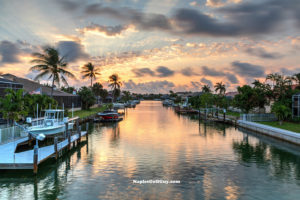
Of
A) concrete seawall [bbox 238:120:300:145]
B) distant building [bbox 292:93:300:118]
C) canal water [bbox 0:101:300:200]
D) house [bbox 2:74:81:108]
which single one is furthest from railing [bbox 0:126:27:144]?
distant building [bbox 292:93:300:118]

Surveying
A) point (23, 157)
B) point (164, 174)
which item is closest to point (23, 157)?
point (23, 157)

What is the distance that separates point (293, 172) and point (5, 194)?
77.0ft

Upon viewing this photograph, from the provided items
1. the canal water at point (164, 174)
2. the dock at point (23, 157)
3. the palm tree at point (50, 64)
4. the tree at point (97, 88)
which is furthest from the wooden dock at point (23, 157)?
the tree at point (97, 88)

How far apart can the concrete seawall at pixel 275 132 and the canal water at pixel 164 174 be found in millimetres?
1723

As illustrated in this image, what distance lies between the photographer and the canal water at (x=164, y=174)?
634 inches

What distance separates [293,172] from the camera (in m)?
21.0

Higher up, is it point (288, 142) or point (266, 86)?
point (266, 86)

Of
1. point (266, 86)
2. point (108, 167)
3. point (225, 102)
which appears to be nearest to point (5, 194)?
Answer: point (108, 167)

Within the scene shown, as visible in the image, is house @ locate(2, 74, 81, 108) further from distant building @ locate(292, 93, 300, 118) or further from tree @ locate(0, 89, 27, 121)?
distant building @ locate(292, 93, 300, 118)

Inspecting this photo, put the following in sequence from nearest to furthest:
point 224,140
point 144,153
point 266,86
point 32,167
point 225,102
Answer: point 32,167, point 144,153, point 224,140, point 266,86, point 225,102

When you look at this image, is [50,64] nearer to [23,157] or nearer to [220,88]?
[23,157]

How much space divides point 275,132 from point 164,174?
24946mm

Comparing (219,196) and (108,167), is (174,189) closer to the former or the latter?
(219,196)

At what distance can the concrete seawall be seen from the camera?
31784mm
